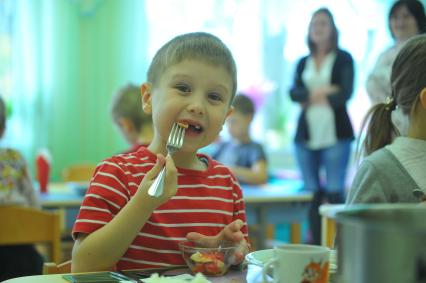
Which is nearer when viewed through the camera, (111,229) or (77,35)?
(111,229)

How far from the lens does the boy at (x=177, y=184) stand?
1020 mm

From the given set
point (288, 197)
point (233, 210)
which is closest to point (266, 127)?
point (288, 197)

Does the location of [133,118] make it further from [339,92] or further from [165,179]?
[165,179]

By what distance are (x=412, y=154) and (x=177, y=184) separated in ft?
1.58

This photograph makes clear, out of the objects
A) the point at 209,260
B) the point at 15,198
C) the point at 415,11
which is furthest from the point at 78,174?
the point at 209,260

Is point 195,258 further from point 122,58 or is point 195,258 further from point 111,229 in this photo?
point 122,58

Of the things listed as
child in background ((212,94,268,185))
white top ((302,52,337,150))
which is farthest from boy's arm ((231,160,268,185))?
white top ((302,52,337,150))

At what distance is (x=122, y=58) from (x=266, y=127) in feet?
4.22

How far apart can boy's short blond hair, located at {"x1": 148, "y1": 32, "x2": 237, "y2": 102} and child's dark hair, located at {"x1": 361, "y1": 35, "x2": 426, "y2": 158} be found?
348mm

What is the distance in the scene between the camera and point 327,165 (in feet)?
12.2

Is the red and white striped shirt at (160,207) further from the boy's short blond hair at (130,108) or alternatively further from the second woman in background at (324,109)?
the second woman in background at (324,109)

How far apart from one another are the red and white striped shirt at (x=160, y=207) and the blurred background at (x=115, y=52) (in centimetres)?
345

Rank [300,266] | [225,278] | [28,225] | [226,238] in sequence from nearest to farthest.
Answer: [300,266], [225,278], [226,238], [28,225]

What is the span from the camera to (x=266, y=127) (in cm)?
498
